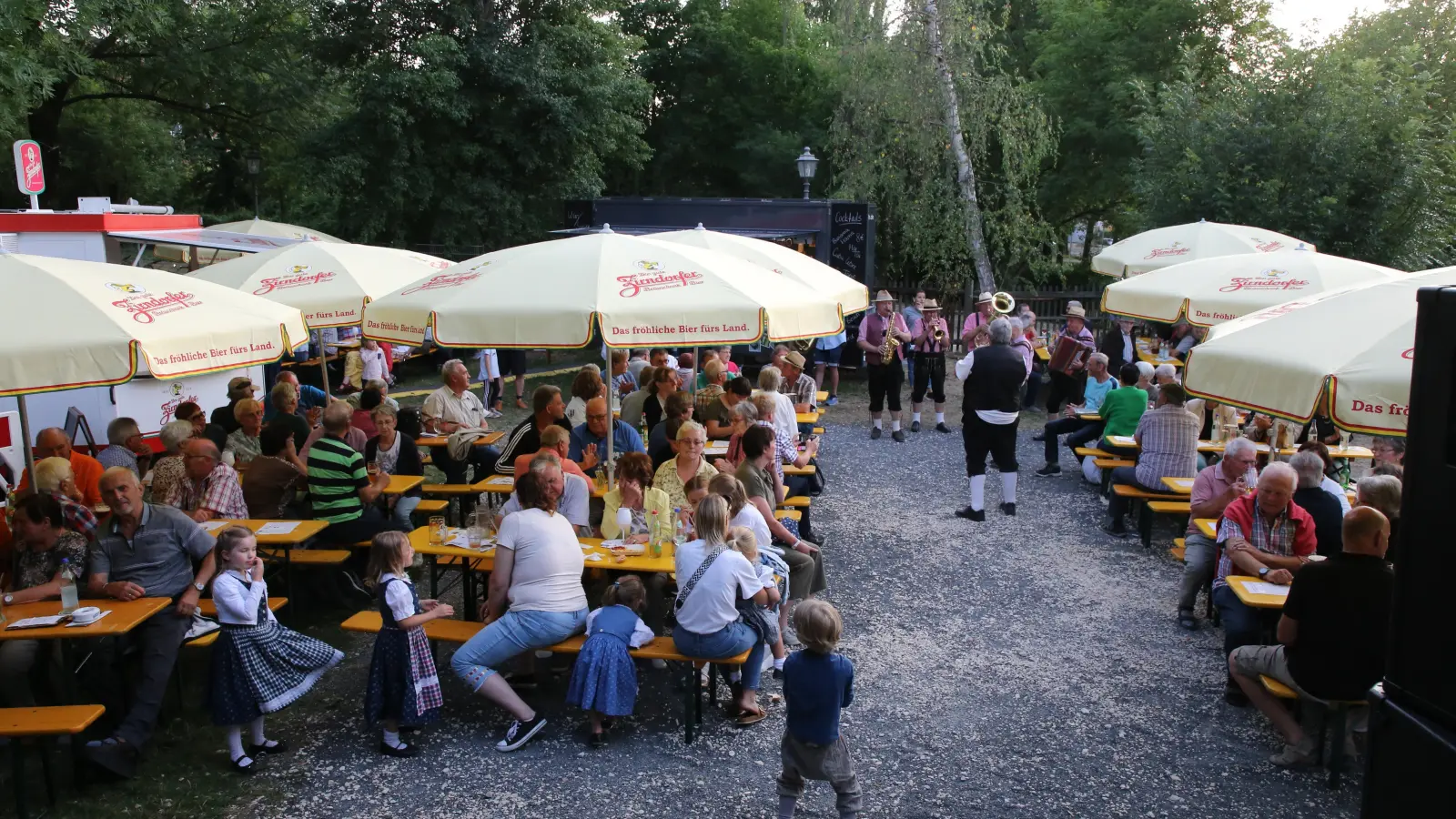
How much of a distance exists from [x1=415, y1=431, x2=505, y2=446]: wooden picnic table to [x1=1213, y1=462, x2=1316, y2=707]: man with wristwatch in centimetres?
614

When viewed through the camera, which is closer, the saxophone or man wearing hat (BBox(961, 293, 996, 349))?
the saxophone

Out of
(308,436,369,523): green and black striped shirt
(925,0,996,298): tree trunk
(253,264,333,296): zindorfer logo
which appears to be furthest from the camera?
(925,0,996,298): tree trunk

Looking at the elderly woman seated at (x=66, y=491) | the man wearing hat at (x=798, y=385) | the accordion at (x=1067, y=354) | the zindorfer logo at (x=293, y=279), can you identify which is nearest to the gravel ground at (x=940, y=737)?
the elderly woman seated at (x=66, y=491)

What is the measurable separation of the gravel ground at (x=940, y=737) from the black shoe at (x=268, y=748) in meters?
0.09

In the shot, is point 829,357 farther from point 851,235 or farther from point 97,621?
point 97,621

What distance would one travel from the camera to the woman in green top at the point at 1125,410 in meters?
10.2

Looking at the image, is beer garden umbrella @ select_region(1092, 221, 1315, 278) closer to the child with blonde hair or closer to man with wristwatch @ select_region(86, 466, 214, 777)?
the child with blonde hair

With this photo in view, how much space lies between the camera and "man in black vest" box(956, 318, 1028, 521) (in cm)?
948

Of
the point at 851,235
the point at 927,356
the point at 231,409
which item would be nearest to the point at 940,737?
the point at 231,409

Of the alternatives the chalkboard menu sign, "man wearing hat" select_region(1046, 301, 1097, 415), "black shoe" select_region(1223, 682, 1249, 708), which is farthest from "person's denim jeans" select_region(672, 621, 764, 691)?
the chalkboard menu sign

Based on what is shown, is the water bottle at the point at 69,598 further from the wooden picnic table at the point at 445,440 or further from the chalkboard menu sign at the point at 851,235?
the chalkboard menu sign at the point at 851,235

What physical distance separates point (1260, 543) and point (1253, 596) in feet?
1.81

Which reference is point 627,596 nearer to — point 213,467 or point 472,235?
point 213,467

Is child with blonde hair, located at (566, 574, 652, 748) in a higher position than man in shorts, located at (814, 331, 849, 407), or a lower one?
lower
